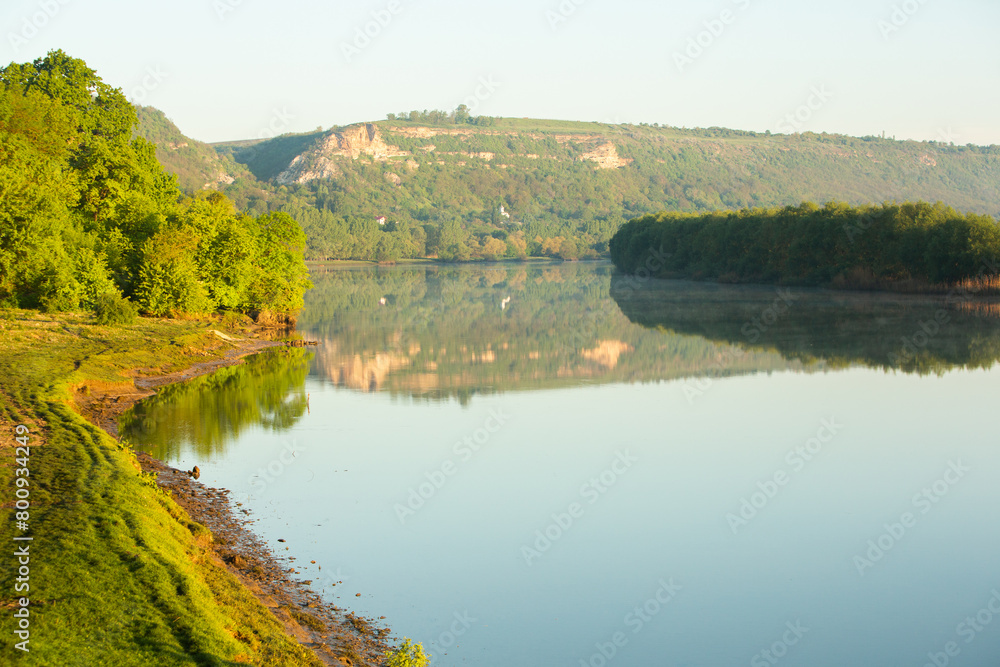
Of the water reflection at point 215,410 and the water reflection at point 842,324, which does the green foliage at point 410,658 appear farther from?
the water reflection at point 842,324

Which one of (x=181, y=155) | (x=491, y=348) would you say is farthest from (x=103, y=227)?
(x=181, y=155)

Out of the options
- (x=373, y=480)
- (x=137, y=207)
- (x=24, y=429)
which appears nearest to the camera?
(x=24, y=429)

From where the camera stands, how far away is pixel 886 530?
1249 cm

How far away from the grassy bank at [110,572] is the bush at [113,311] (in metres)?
14.8

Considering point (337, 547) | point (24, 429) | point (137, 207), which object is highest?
point (137, 207)

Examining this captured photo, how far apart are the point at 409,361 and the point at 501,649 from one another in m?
21.8

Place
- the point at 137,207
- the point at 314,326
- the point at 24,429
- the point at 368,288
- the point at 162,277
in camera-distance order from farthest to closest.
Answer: the point at 368,288
the point at 314,326
the point at 137,207
the point at 162,277
the point at 24,429

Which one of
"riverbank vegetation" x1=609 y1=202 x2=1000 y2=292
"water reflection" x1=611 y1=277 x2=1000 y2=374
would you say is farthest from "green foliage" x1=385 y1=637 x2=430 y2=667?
"riverbank vegetation" x1=609 y1=202 x2=1000 y2=292

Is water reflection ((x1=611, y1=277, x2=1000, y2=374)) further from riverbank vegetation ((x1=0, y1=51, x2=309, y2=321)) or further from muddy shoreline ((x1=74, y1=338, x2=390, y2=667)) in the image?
muddy shoreline ((x1=74, y1=338, x2=390, y2=667))

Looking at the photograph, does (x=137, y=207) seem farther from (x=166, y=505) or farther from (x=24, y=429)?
(x=166, y=505)

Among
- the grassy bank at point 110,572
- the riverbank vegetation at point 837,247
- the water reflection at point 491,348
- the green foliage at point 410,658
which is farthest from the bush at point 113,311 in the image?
the riverbank vegetation at point 837,247

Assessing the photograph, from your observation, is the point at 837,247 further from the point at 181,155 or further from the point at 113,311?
the point at 181,155

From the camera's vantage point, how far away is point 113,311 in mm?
30078

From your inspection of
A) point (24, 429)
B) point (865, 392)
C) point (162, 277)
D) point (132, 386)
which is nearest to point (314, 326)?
point (162, 277)
